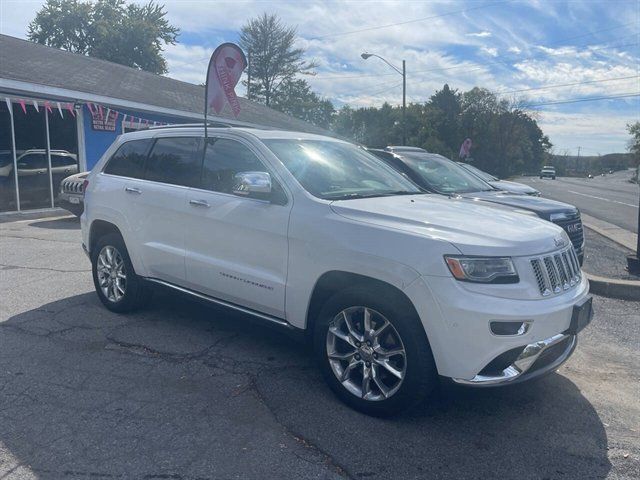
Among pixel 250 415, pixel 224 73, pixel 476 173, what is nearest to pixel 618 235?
pixel 476 173

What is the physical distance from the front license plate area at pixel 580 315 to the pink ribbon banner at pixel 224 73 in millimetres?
4361

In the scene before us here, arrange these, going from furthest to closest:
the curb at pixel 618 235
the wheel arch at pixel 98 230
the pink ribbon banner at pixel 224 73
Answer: the curb at pixel 618 235, the pink ribbon banner at pixel 224 73, the wheel arch at pixel 98 230

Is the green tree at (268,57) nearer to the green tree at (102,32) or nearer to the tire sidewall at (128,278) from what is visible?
the green tree at (102,32)

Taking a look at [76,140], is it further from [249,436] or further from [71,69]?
[249,436]

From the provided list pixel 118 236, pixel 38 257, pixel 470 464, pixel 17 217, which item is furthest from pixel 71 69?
pixel 470 464

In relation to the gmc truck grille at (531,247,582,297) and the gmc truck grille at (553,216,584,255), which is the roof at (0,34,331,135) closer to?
the gmc truck grille at (553,216,584,255)

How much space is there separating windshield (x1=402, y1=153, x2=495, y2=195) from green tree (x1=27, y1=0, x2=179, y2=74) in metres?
44.1

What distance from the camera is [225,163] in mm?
4852

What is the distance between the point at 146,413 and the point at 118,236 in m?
2.42

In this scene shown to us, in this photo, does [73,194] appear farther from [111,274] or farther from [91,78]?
[111,274]

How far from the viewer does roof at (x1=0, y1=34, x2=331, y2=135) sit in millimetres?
14484

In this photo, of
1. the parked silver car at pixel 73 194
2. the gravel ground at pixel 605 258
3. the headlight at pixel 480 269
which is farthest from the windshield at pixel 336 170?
the parked silver car at pixel 73 194

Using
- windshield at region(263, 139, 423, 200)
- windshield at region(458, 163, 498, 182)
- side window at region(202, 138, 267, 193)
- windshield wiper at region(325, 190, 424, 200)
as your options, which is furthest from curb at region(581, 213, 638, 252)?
side window at region(202, 138, 267, 193)

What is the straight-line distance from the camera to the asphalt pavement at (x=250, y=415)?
3199 mm
